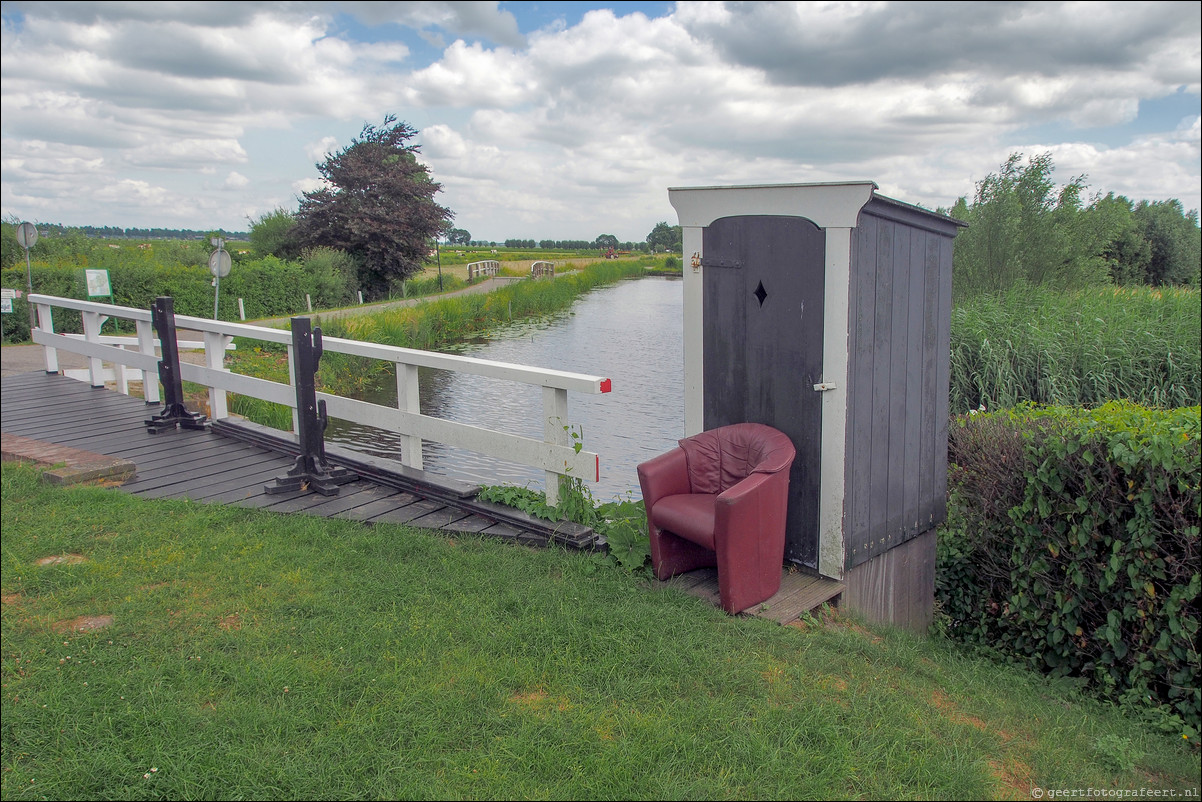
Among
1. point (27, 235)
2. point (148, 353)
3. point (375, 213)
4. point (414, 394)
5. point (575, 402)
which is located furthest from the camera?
point (375, 213)

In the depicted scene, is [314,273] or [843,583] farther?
[314,273]

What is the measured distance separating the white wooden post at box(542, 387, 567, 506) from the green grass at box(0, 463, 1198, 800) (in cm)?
83

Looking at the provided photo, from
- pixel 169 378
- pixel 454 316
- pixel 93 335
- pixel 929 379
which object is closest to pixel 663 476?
pixel 929 379

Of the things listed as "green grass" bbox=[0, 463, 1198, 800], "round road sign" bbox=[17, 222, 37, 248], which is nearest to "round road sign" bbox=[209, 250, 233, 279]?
"round road sign" bbox=[17, 222, 37, 248]

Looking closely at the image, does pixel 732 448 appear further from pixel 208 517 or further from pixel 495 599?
pixel 208 517

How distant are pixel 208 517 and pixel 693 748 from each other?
319 centimetres

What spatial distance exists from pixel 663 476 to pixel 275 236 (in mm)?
33400

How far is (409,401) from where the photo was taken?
219 inches

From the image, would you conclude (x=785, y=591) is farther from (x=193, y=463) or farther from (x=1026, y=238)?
(x=1026, y=238)

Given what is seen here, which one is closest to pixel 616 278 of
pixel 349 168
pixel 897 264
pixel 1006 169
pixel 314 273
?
pixel 349 168

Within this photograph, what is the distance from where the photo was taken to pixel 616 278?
6444 centimetres

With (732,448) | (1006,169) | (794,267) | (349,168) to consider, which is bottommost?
(732,448)

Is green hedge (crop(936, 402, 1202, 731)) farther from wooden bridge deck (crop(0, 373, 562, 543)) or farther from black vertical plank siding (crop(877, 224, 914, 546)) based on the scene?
wooden bridge deck (crop(0, 373, 562, 543))

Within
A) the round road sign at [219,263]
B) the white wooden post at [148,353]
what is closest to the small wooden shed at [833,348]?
the white wooden post at [148,353]
